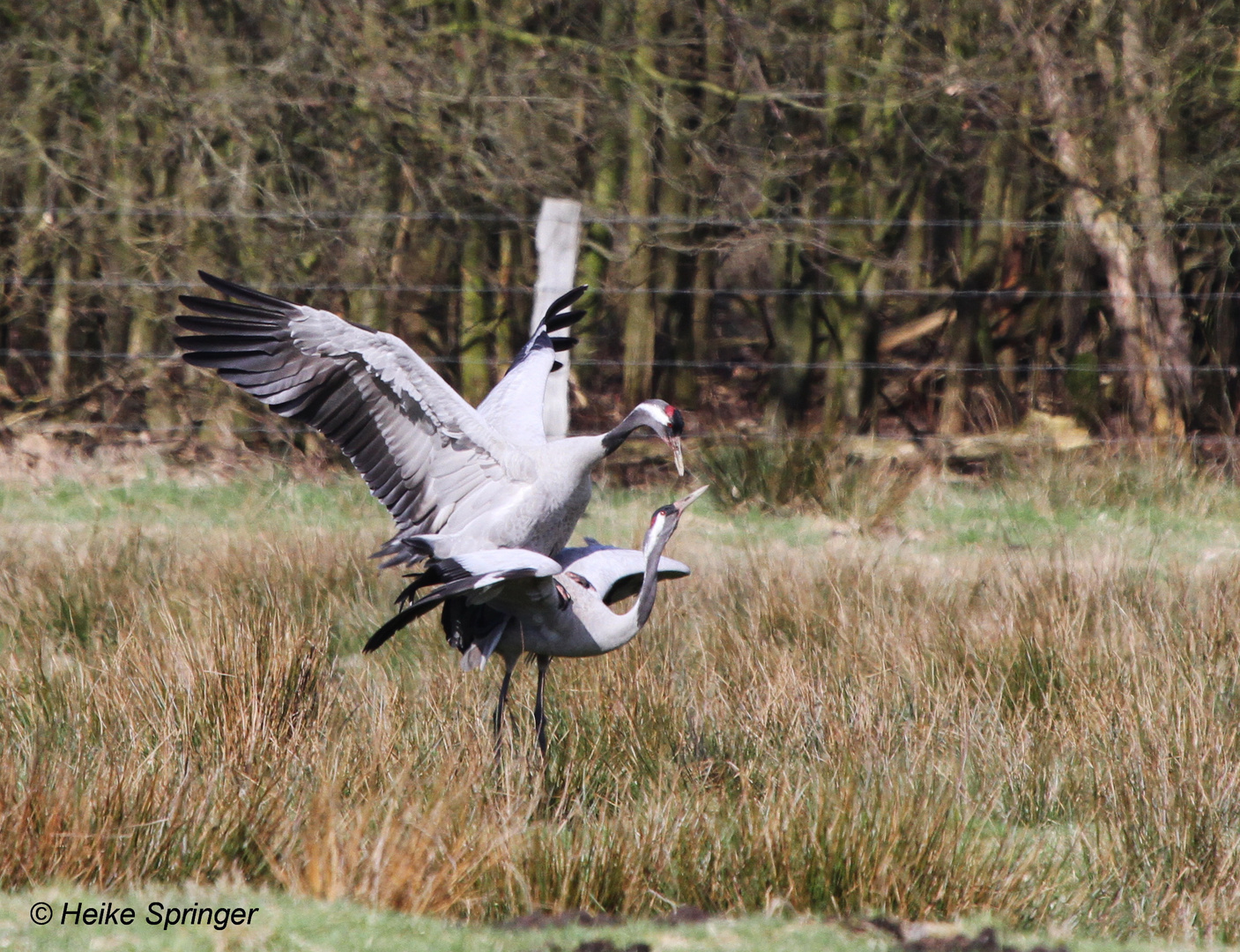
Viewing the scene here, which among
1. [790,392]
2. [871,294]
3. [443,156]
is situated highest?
[443,156]

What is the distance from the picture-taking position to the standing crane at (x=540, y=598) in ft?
14.7

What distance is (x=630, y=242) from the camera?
1227cm

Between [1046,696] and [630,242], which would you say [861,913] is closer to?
[1046,696]

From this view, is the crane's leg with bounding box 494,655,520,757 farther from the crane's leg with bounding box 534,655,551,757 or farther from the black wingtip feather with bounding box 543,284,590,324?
the black wingtip feather with bounding box 543,284,590,324

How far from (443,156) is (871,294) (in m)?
3.60

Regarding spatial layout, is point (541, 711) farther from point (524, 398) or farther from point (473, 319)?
point (473, 319)

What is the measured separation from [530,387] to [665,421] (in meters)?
1.06

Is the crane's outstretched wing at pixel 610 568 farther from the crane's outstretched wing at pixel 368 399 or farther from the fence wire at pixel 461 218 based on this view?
the fence wire at pixel 461 218

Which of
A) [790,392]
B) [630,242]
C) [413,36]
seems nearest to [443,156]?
[413,36]

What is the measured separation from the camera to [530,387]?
585cm

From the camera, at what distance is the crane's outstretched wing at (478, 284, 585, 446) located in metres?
5.62

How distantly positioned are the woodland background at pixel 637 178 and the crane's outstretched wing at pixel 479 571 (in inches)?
223

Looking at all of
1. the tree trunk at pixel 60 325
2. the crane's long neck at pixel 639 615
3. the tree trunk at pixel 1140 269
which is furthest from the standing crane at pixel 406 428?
the tree trunk at pixel 60 325

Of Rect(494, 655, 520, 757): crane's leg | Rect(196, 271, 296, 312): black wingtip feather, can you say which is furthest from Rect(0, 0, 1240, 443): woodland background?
Rect(494, 655, 520, 757): crane's leg
